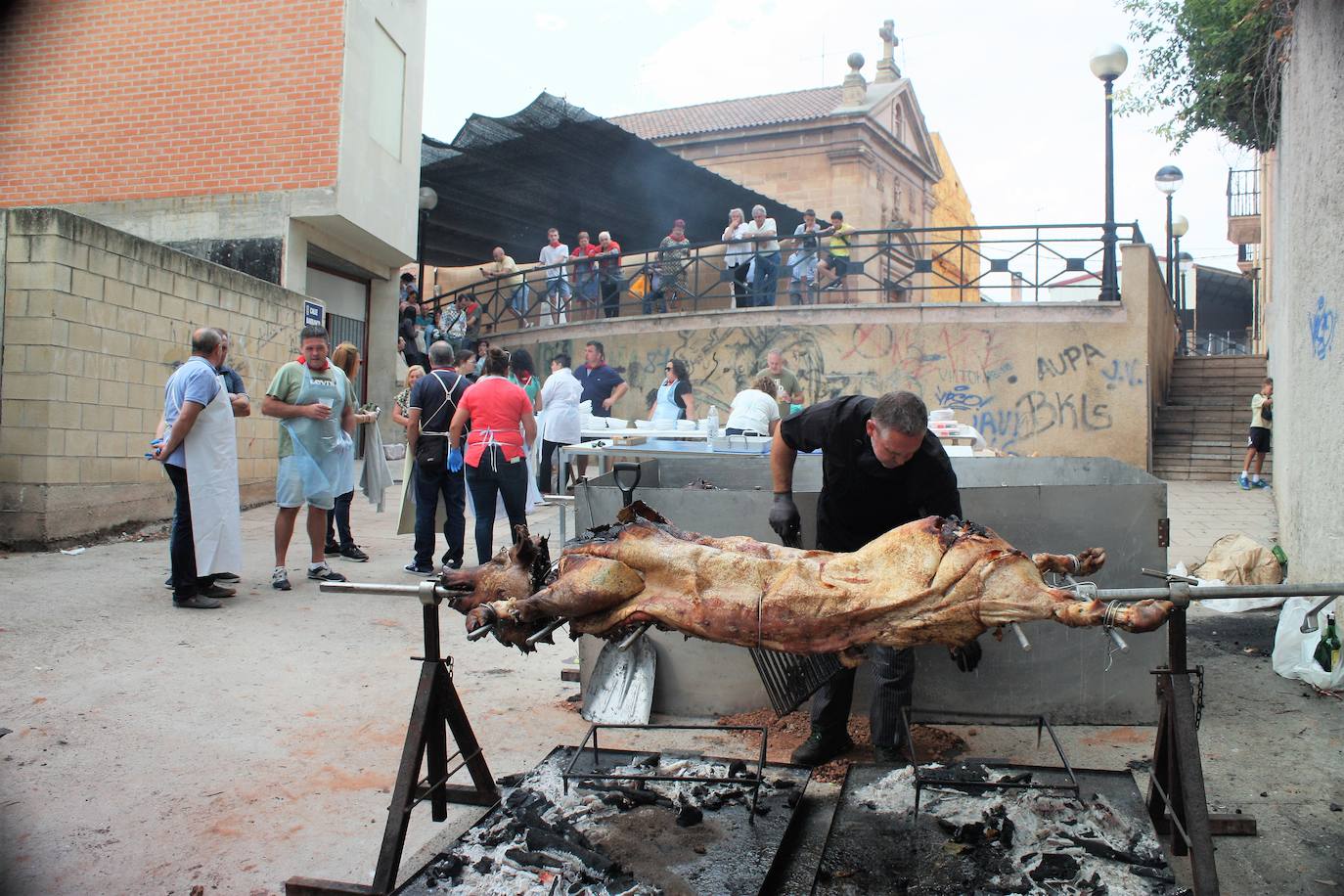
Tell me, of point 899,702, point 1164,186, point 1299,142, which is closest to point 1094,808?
point 899,702

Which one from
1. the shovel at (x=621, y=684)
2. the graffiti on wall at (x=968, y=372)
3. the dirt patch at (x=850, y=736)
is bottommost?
the dirt patch at (x=850, y=736)

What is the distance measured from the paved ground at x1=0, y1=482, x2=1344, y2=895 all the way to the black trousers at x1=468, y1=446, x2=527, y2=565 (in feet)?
2.27

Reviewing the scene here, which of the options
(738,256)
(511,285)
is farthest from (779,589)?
(511,285)

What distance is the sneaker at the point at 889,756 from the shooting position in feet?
12.2

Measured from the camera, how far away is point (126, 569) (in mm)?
6914

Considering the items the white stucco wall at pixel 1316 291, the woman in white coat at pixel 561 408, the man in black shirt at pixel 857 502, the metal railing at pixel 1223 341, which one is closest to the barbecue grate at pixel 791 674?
the man in black shirt at pixel 857 502

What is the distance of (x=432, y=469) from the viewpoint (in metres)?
6.78

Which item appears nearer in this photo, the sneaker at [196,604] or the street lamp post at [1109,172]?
the sneaker at [196,604]

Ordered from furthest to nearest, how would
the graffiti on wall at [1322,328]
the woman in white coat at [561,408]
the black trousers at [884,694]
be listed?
the woman in white coat at [561,408], the graffiti on wall at [1322,328], the black trousers at [884,694]

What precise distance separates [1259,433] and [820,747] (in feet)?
37.9

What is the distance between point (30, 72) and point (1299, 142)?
14171mm

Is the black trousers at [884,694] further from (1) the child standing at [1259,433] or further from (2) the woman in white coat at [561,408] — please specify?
(1) the child standing at [1259,433]

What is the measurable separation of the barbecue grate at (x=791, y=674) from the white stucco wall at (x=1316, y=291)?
2.82 meters

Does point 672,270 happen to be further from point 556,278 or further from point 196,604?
point 196,604
